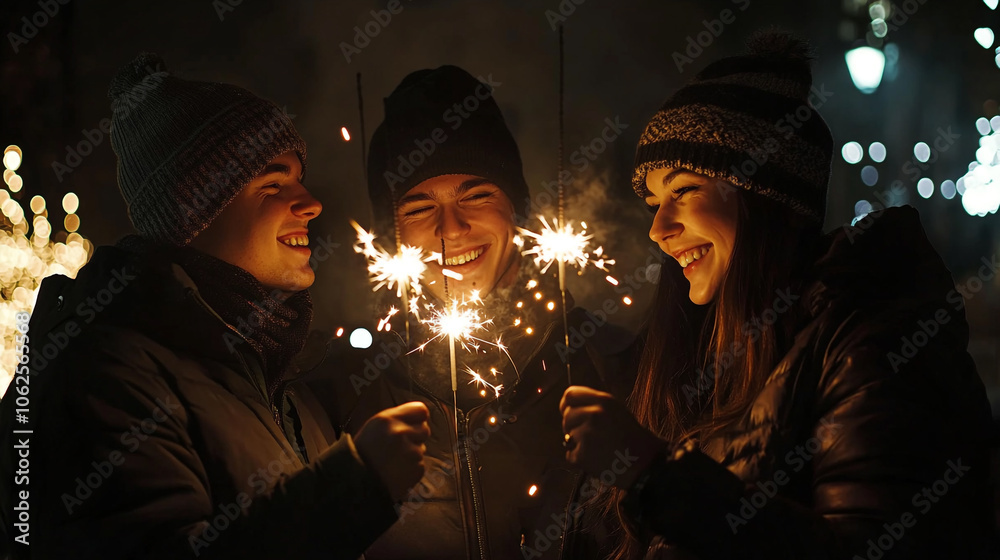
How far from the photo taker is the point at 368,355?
11.7 feet

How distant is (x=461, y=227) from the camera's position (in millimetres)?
3449

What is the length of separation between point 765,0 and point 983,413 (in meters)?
3.96

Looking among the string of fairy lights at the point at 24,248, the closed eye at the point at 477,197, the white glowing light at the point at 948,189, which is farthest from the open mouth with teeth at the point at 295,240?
the white glowing light at the point at 948,189

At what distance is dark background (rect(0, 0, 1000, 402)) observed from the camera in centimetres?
462

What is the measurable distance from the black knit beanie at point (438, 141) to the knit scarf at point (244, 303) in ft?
2.77

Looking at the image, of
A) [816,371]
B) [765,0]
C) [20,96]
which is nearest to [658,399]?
[816,371]

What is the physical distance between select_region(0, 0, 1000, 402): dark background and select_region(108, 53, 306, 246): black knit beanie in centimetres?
167

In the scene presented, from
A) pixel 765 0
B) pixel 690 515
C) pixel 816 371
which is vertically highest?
pixel 765 0

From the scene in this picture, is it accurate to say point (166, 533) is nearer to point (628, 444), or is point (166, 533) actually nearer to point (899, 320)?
point (628, 444)

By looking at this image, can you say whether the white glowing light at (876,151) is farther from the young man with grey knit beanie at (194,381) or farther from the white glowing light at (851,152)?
the young man with grey knit beanie at (194,381)

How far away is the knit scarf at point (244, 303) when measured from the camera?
9.06 feet

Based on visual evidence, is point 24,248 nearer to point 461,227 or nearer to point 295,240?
point 295,240

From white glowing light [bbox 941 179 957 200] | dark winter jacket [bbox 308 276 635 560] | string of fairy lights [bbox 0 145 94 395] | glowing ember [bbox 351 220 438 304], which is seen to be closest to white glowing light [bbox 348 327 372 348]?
dark winter jacket [bbox 308 276 635 560]

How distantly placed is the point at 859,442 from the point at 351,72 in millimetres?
3694
